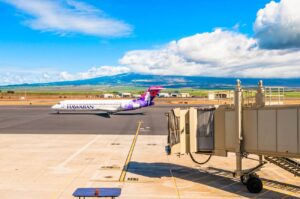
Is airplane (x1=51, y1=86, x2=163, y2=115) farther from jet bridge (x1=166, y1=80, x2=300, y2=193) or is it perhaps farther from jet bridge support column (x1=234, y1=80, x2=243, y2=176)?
jet bridge support column (x1=234, y1=80, x2=243, y2=176)

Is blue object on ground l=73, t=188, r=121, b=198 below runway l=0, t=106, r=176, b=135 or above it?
above

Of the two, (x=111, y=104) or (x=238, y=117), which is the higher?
(x=238, y=117)

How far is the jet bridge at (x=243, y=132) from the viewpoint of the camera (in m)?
18.6

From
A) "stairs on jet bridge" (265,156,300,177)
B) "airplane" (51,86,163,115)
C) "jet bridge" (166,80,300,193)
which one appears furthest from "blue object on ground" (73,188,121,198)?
"airplane" (51,86,163,115)

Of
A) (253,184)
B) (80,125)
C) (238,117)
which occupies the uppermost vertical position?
(238,117)

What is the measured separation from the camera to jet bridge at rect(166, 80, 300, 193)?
1858 cm

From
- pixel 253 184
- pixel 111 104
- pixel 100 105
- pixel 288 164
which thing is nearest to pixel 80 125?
pixel 100 105

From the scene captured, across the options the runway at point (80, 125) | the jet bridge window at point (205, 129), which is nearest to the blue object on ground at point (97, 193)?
the jet bridge window at point (205, 129)

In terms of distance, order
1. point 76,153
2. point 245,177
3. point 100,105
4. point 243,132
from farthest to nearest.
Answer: point 100,105 → point 76,153 → point 245,177 → point 243,132

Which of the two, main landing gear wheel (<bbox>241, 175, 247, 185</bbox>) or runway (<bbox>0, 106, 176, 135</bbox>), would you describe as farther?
runway (<bbox>0, 106, 176, 135</bbox>)

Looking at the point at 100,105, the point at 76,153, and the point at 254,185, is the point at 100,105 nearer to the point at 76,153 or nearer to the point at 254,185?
the point at 76,153

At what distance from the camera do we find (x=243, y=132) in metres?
21.0

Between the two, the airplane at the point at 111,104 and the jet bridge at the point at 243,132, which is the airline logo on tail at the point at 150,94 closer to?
the airplane at the point at 111,104

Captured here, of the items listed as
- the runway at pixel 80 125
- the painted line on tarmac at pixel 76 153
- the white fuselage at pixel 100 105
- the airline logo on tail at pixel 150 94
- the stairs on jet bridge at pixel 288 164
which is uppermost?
the airline logo on tail at pixel 150 94
